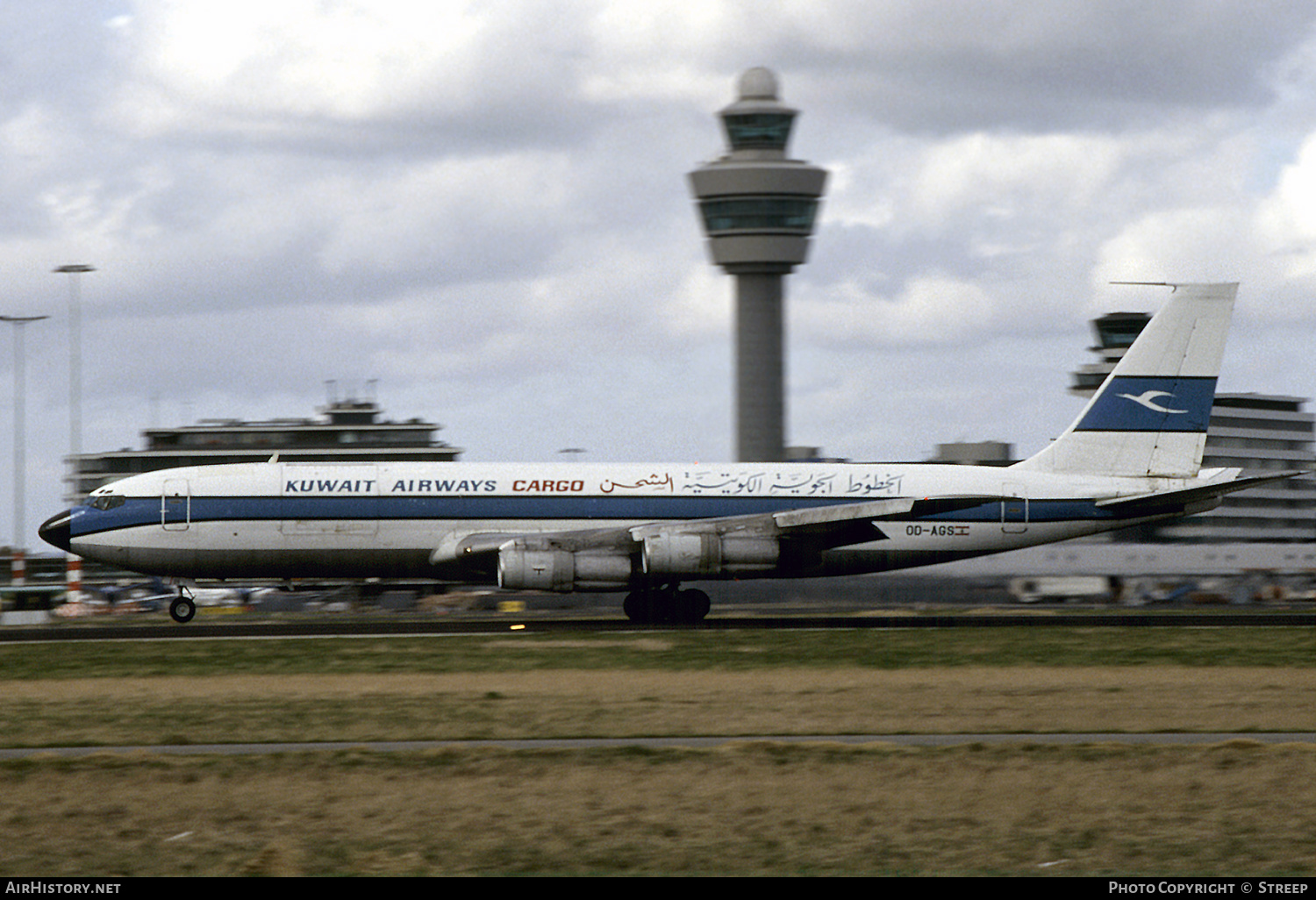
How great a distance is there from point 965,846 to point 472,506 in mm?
26469

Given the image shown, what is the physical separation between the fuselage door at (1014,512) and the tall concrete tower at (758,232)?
2520 inches

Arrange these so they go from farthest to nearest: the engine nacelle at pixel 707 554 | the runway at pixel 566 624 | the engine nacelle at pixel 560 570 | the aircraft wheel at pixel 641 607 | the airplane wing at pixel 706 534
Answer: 1. the aircraft wheel at pixel 641 607
2. the airplane wing at pixel 706 534
3. the engine nacelle at pixel 707 554
4. the engine nacelle at pixel 560 570
5. the runway at pixel 566 624

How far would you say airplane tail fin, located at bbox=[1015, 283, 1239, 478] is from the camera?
44.6 metres

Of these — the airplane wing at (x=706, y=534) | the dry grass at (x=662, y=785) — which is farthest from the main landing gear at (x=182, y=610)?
the dry grass at (x=662, y=785)

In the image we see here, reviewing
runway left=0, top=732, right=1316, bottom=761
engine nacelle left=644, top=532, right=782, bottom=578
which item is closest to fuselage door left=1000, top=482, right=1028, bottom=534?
engine nacelle left=644, top=532, right=782, bottom=578

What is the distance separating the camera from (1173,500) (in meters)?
42.4

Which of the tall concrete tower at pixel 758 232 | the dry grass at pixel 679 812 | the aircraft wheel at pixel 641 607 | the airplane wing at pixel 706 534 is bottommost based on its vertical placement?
the dry grass at pixel 679 812

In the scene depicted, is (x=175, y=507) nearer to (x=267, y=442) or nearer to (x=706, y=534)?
(x=706, y=534)

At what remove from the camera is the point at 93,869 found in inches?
605

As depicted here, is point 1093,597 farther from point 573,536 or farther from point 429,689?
point 429,689

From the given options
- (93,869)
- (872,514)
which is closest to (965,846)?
(93,869)

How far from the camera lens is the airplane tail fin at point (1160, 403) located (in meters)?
44.6

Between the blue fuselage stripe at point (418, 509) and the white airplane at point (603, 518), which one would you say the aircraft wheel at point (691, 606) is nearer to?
the white airplane at point (603, 518)

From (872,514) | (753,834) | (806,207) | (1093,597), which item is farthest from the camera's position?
(806,207)
